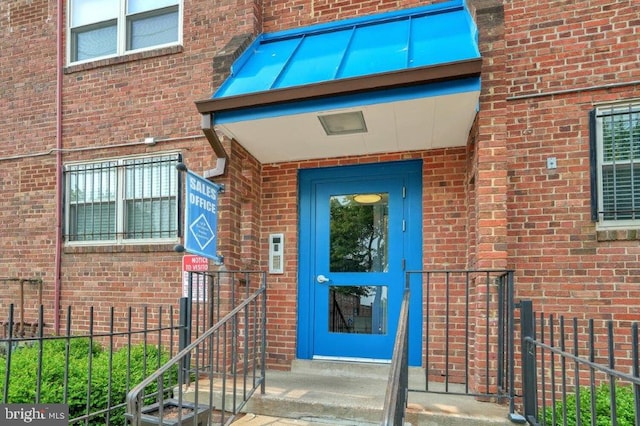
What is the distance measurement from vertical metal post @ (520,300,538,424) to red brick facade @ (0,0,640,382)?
24.6 inches

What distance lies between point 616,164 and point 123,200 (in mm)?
5626

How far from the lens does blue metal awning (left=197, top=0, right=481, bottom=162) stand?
12.5ft

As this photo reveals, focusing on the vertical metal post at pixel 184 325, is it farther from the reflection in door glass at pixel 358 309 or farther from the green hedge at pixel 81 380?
the reflection in door glass at pixel 358 309

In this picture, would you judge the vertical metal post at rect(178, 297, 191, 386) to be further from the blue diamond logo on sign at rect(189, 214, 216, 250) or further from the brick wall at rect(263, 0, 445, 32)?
the brick wall at rect(263, 0, 445, 32)

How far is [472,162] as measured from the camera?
4.50 metres

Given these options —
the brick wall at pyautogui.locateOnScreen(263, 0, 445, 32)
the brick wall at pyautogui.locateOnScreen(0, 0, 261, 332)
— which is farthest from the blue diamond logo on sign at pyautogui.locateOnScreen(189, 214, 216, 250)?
the brick wall at pyautogui.locateOnScreen(263, 0, 445, 32)

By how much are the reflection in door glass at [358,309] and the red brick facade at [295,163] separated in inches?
19.0

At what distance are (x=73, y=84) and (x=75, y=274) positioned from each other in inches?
101

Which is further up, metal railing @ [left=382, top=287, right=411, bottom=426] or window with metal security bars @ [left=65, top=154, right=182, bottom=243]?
window with metal security bars @ [left=65, top=154, right=182, bottom=243]

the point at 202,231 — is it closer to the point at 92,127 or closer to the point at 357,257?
the point at 357,257

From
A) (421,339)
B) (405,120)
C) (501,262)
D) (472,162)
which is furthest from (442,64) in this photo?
(421,339)

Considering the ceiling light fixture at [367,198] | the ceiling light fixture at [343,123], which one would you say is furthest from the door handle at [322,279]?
the ceiling light fixture at [343,123]

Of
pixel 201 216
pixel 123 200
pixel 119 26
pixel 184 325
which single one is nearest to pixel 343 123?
pixel 201 216

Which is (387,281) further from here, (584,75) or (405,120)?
(584,75)
